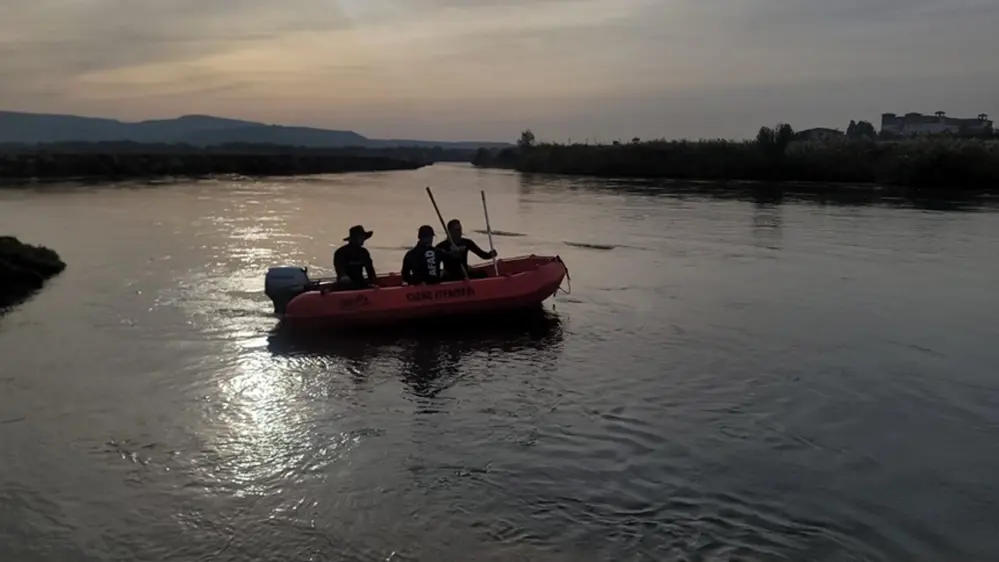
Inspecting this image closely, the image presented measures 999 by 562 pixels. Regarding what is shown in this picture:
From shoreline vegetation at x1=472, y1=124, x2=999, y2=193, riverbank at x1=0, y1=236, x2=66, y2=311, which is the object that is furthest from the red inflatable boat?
shoreline vegetation at x1=472, y1=124, x2=999, y2=193

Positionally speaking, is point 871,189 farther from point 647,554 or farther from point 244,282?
point 647,554

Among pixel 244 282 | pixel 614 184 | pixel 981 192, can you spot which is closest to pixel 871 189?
pixel 981 192

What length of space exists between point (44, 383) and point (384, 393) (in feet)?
13.5

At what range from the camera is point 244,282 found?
56.8 ft

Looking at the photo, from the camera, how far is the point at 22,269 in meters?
16.9

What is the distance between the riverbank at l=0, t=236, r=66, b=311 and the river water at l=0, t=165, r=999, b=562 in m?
0.44

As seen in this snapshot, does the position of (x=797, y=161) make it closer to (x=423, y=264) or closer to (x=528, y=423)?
(x=423, y=264)

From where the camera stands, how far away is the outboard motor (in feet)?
44.7

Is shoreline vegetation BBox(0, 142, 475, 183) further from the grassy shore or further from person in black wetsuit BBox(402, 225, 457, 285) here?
person in black wetsuit BBox(402, 225, 457, 285)

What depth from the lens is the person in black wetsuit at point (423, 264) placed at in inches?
520

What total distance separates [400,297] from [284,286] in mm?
2032

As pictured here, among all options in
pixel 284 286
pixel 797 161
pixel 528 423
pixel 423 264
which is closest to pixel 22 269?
pixel 284 286

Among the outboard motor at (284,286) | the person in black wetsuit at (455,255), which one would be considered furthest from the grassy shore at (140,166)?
the person in black wetsuit at (455,255)

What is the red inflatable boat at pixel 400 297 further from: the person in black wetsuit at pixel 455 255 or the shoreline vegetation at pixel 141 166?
the shoreline vegetation at pixel 141 166
